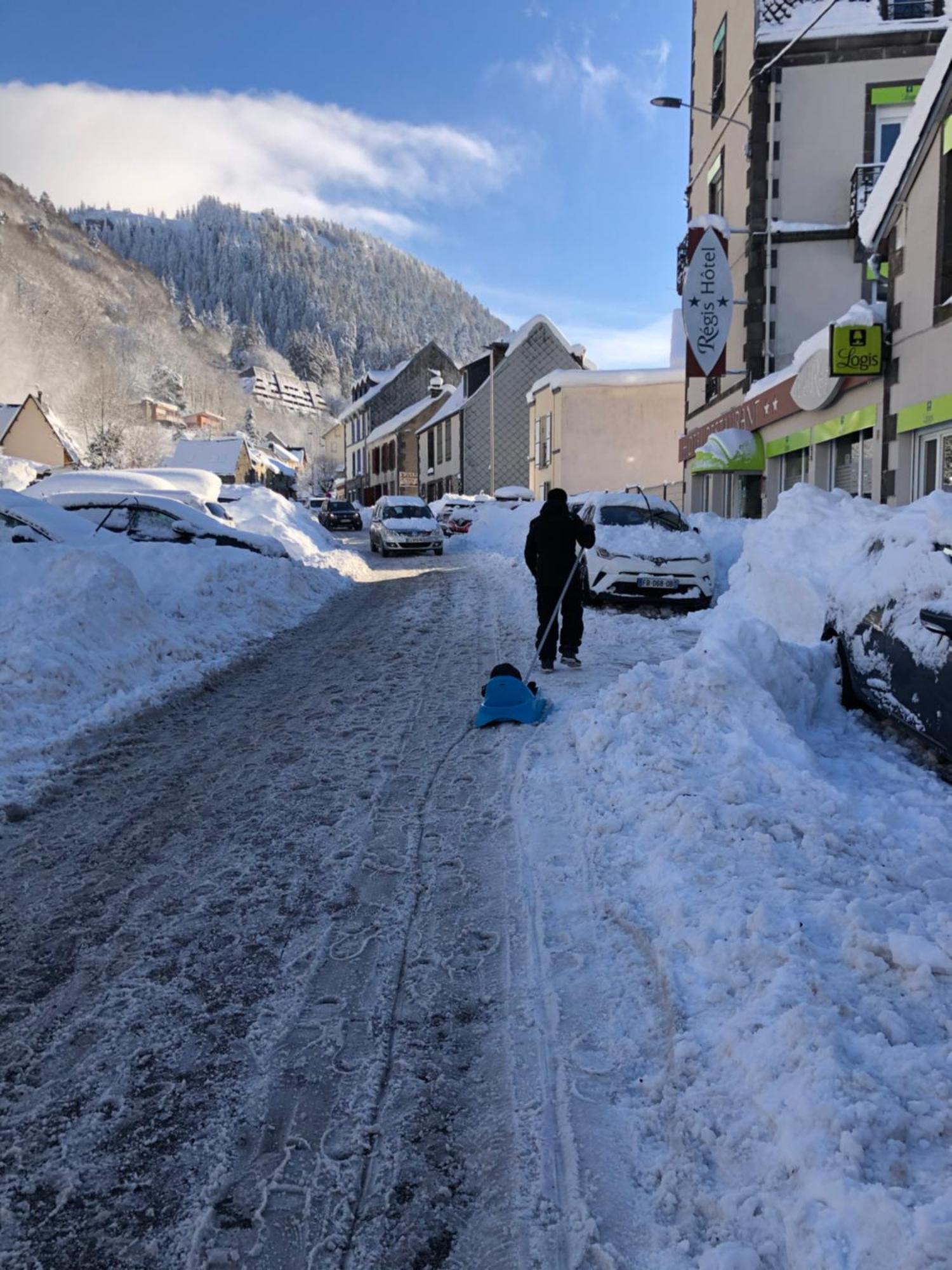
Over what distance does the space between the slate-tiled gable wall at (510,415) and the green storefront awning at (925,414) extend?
1289 inches

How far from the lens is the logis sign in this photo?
65.4ft

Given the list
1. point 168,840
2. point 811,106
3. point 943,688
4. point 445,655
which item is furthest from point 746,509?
point 168,840

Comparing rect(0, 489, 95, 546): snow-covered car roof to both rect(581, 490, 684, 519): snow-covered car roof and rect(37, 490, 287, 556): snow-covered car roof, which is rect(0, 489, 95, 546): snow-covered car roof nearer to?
rect(37, 490, 287, 556): snow-covered car roof

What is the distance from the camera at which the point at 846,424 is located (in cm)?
1482

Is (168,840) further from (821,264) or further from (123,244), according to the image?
(123,244)

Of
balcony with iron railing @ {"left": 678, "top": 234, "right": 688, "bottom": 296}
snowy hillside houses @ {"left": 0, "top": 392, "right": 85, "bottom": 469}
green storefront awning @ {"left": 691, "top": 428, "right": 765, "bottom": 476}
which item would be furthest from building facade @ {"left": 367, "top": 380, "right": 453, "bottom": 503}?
green storefront awning @ {"left": 691, "top": 428, "right": 765, "bottom": 476}

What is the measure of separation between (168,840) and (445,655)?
211 inches

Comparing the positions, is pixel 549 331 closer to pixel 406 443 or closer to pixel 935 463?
pixel 406 443

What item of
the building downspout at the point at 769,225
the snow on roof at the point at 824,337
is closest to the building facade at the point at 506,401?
the building downspout at the point at 769,225

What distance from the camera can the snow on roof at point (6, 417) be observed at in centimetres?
6341

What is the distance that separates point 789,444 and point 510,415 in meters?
29.9

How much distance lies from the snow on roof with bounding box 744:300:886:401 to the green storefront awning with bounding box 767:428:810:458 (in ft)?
3.38

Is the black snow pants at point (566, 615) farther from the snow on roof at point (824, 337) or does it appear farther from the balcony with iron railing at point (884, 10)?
the balcony with iron railing at point (884, 10)

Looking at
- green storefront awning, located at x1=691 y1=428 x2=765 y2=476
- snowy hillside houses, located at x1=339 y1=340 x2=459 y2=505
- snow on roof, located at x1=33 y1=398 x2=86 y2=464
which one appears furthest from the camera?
snowy hillside houses, located at x1=339 y1=340 x2=459 y2=505
